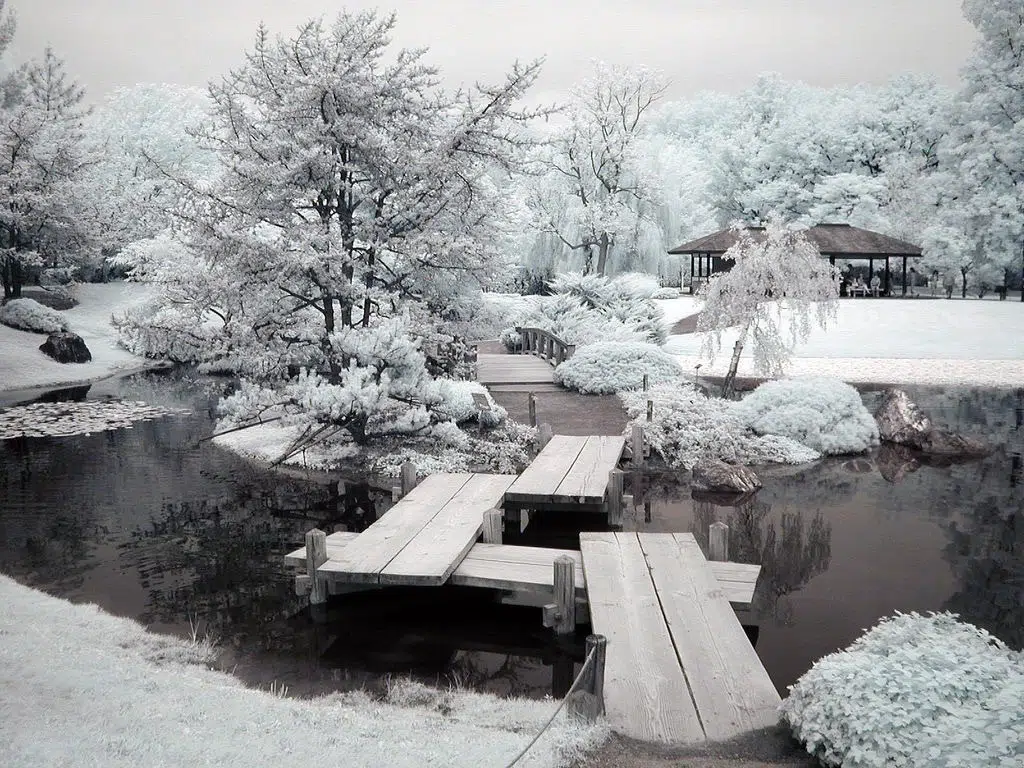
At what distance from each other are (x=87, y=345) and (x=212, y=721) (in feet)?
95.9

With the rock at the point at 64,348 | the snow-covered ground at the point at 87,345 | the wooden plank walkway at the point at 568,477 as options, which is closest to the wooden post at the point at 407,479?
the wooden plank walkway at the point at 568,477

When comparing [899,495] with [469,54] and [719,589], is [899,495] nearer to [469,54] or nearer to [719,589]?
[719,589]

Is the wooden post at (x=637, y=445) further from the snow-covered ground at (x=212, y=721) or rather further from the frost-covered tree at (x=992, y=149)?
the frost-covered tree at (x=992, y=149)

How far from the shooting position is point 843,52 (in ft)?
50.6

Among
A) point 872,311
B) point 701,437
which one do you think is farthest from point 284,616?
point 872,311

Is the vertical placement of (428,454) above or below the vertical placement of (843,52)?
below

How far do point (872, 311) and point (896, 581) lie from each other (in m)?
26.7

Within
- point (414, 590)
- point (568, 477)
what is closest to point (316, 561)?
point (414, 590)

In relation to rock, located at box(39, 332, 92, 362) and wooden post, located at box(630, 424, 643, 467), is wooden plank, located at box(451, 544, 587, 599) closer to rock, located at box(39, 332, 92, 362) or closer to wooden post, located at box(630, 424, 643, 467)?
wooden post, located at box(630, 424, 643, 467)

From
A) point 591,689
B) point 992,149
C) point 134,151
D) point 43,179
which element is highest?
point 134,151

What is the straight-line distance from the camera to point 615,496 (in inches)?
443

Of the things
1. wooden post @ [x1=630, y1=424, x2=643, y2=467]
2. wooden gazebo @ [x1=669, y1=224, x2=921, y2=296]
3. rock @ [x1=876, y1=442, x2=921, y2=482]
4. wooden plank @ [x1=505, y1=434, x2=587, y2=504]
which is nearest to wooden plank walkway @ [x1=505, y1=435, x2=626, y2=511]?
wooden plank @ [x1=505, y1=434, x2=587, y2=504]

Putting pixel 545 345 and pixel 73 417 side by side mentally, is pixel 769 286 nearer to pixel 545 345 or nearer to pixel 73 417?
pixel 545 345

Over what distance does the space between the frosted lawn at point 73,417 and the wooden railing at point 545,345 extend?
403 inches
